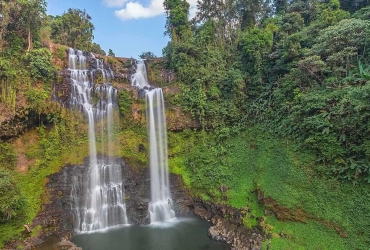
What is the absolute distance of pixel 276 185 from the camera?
13.9 metres

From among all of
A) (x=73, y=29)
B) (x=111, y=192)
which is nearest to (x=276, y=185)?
(x=111, y=192)

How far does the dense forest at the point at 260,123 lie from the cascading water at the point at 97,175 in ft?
3.21

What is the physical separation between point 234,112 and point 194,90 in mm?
3609

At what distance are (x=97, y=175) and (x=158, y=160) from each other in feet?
14.1

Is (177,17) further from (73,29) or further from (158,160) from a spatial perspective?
(158,160)

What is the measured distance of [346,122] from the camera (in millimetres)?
12180

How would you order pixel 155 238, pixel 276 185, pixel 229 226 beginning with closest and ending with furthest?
1. pixel 276 185
2. pixel 155 238
3. pixel 229 226

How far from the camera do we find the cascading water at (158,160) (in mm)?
17000

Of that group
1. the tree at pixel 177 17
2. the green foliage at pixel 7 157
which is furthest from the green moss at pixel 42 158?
the tree at pixel 177 17

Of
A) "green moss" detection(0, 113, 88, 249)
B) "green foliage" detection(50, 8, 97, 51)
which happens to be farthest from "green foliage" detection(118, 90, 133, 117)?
"green foliage" detection(50, 8, 97, 51)

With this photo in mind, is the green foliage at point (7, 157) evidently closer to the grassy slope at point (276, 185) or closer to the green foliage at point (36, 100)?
the green foliage at point (36, 100)

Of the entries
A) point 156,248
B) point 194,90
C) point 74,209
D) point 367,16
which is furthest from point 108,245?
point 367,16

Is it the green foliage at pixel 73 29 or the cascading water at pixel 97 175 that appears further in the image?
the green foliage at pixel 73 29

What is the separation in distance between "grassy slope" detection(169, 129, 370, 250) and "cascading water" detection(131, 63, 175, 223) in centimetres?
78
